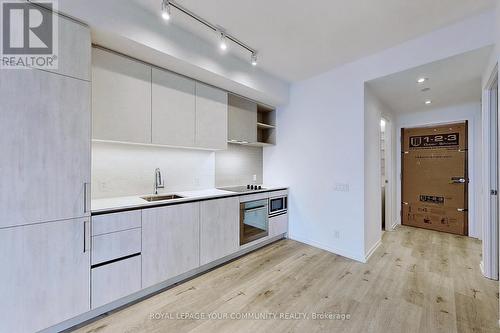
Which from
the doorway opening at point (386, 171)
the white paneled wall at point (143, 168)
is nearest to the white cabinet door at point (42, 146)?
the white paneled wall at point (143, 168)

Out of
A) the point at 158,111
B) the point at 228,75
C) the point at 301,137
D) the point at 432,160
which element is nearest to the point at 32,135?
the point at 158,111

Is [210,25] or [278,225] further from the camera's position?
[278,225]

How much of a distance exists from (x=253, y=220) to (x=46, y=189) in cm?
236

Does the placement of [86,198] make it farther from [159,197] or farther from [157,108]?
[157,108]

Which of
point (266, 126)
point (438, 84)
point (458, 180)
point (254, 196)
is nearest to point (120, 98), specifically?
point (254, 196)

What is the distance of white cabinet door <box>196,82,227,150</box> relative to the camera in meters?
2.81

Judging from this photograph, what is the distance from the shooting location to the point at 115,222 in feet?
6.15

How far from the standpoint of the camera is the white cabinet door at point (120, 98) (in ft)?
6.60

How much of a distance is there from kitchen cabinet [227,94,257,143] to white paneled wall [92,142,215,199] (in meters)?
0.50

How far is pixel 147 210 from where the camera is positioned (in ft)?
6.82

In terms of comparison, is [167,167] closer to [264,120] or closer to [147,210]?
[147,210]

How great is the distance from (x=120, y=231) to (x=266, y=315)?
1.50 m

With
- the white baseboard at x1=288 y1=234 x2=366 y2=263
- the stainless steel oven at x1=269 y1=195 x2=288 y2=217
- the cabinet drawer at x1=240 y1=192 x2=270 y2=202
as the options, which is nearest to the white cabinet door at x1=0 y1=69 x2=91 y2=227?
the cabinet drawer at x1=240 y1=192 x2=270 y2=202

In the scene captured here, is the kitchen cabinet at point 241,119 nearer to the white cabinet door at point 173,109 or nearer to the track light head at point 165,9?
the white cabinet door at point 173,109
